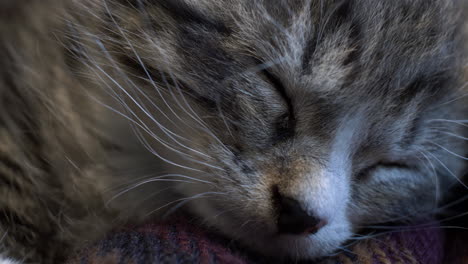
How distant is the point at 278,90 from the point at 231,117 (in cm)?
10

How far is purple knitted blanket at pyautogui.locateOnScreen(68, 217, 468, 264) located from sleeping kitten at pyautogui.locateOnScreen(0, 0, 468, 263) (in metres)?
0.04

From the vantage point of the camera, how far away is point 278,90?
2.82 ft

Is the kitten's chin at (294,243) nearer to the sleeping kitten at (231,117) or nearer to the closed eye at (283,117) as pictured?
the sleeping kitten at (231,117)

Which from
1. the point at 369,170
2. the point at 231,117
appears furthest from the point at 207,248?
the point at 369,170

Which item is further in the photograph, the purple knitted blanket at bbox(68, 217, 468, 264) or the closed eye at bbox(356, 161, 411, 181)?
the closed eye at bbox(356, 161, 411, 181)

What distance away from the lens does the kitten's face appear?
32.5 inches

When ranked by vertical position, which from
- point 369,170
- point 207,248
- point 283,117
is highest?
point 283,117

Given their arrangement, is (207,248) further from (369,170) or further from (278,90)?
(369,170)

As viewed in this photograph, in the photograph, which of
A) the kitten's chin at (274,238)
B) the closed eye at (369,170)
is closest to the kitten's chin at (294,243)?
the kitten's chin at (274,238)

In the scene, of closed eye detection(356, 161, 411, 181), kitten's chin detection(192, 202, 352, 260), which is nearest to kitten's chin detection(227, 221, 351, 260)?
kitten's chin detection(192, 202, 352, 260)

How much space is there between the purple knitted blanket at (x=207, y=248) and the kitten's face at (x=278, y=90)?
0.04m

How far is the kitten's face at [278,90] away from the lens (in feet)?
2.71

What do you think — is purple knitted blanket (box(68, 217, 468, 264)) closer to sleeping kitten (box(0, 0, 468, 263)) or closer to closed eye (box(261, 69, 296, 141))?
sleeping kitten (box(0, 0, 468, 263))

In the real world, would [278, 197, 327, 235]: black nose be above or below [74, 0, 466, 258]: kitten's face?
below
